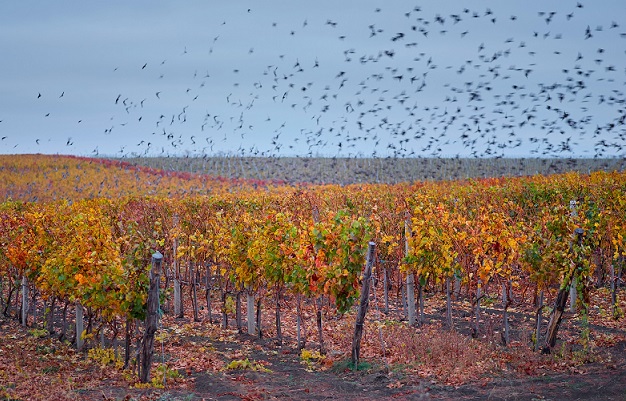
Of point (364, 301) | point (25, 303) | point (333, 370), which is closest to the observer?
point (364, 301)

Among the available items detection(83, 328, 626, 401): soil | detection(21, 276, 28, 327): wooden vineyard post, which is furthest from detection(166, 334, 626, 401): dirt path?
detection(21, 276, 28, 327): wooden vineyard post

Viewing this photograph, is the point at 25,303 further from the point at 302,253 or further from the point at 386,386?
the point at 386,386

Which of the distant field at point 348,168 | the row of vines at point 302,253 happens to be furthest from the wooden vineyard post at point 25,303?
the distant field at point 348,168

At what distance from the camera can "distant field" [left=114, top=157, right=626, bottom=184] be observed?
85.1m

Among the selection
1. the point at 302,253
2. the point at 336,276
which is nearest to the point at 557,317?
the point at 336,276

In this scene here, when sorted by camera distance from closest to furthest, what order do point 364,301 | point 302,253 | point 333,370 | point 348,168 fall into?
point 364,301 → point 333,370 → point 302,253 → point 348,168

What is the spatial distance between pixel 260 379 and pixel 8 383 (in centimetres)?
409

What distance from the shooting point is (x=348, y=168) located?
9500 cm

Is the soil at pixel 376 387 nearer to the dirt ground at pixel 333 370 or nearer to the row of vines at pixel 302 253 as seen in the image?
the dirt ground at pixel 333 370

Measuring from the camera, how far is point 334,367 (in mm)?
12195

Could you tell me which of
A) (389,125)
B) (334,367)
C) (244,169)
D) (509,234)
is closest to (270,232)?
(334,367)

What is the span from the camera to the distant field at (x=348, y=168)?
85125 millimetres

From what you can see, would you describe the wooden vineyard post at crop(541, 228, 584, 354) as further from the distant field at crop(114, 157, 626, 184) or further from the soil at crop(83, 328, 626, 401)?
the distant field at crop(114, 157, 626, 184)

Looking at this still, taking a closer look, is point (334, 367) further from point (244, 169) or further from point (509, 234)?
point (244, 169)
